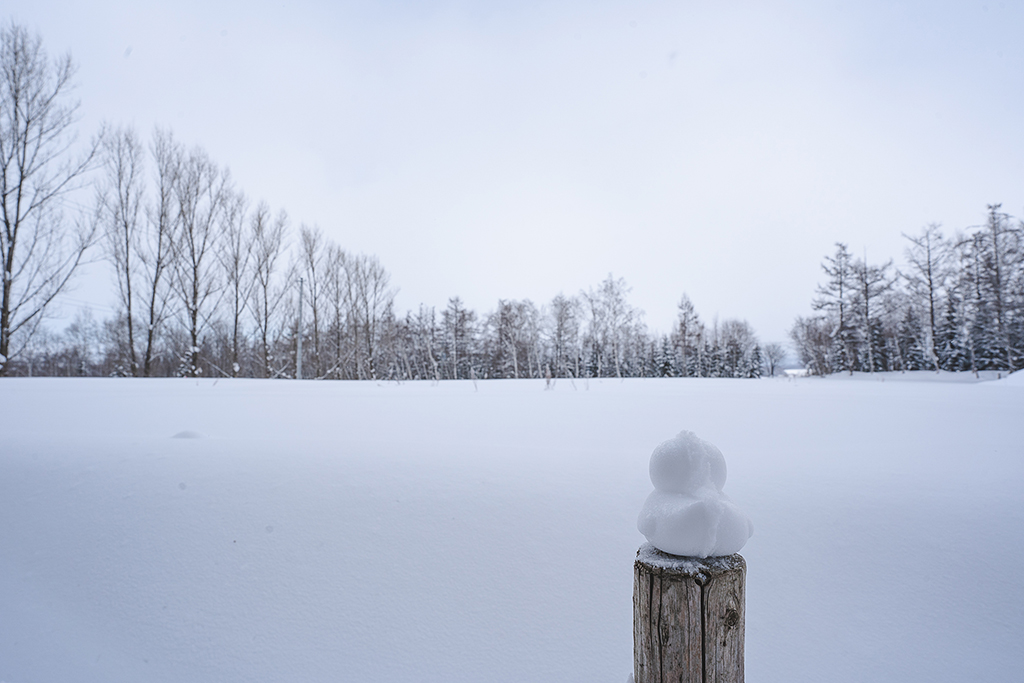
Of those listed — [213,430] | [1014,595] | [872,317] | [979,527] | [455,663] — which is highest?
[872,317]

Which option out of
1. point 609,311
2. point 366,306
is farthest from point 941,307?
point 366,306

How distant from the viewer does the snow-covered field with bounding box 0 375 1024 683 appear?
1409 mm

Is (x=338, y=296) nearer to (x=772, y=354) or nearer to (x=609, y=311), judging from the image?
(x=609, y=311)

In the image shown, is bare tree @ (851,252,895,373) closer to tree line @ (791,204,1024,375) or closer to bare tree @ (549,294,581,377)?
tree line @ (791,204,1024,375)

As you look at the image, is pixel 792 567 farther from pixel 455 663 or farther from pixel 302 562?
pixel 302 562

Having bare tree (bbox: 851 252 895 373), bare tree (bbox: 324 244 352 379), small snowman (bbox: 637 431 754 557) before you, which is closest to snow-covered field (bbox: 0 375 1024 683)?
small snowman (bbox: 637 431 754 557)

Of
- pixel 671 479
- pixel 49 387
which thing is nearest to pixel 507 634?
pixel 671 479

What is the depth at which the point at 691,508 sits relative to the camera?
2.82ft

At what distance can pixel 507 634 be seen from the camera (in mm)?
1487

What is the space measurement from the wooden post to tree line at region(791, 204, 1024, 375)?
19.8m

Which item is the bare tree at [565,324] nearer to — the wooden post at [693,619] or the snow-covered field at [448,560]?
the snow-covered field at [448,560]

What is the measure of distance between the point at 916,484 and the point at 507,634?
2.03 meters

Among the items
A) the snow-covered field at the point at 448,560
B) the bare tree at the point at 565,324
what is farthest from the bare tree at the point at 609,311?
the snow-covered field at the point at 448,560

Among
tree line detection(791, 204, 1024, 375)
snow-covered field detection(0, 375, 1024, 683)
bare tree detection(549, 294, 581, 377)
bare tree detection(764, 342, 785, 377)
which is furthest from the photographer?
bare tree detection(764, 342, 785, 377)
